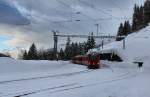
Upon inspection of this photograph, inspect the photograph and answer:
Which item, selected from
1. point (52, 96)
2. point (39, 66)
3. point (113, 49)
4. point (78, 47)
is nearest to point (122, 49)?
point (113, 49)

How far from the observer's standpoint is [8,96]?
61.2 feet

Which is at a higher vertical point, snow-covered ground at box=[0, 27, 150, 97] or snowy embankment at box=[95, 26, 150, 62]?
snowy embankment at box=[95, 26, 150, 62]

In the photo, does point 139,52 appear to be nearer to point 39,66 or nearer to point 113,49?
point 113,49

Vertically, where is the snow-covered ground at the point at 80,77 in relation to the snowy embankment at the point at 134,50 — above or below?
below

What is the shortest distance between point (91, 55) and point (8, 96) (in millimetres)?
46293

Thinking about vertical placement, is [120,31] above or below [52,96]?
above

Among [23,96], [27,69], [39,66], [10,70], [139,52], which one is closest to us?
[23,96]

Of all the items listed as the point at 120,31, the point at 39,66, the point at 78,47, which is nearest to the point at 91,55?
the point at 39,66

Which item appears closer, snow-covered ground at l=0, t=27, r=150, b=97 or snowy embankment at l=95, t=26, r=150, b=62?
snow-covered ground at l=0, t=27, r=150, b=97

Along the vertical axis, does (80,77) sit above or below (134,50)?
below

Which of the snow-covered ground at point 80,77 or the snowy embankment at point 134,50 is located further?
the snowy embankment at point 134,50

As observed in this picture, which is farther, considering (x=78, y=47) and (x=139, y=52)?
(x=78, y=47)

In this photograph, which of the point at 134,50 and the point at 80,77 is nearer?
the point at 80,77

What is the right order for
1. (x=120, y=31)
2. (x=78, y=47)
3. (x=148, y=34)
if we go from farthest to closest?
1. (x=120, y=31)
2. (x=78, y=47)
3. (x=148, y=34)
